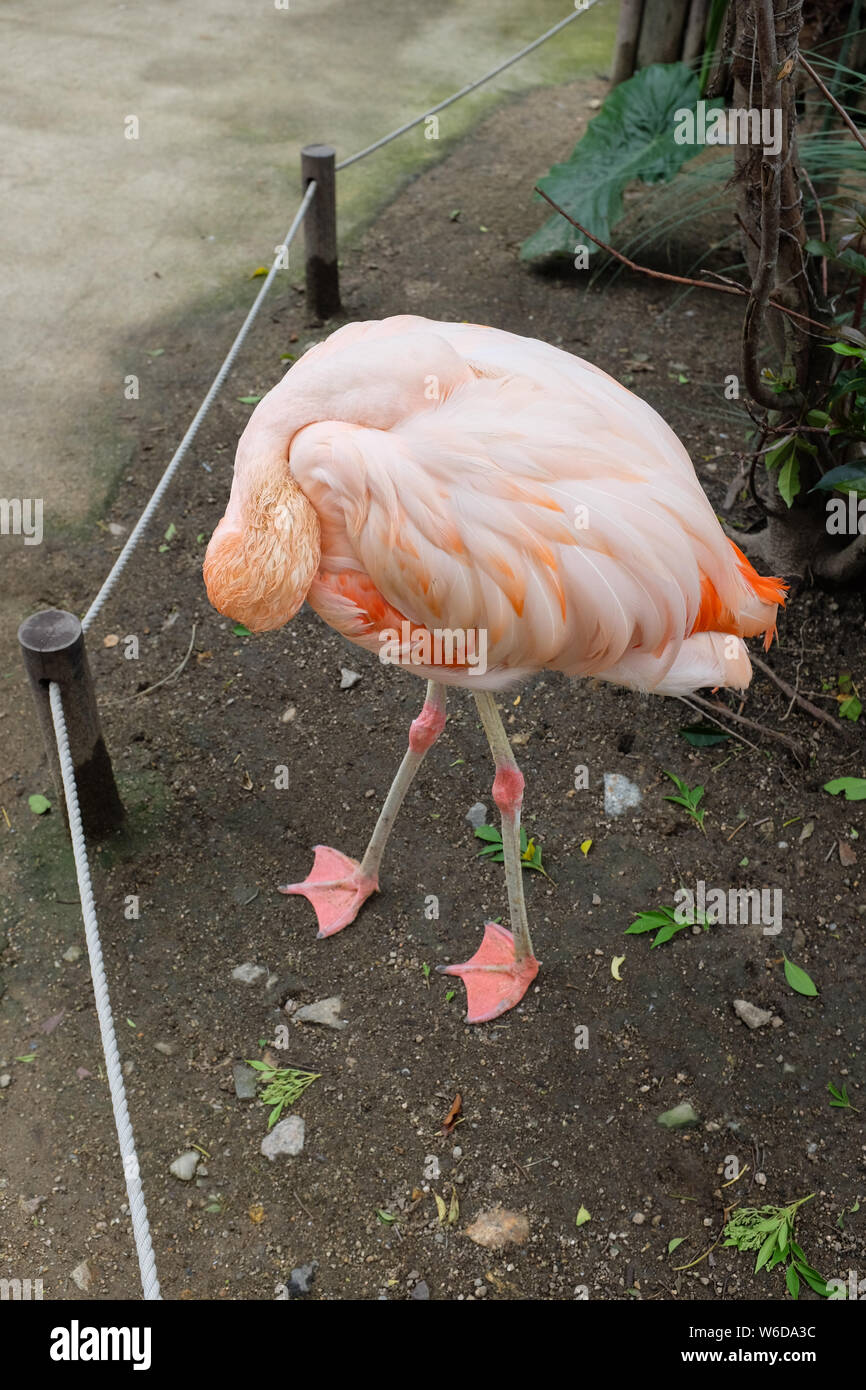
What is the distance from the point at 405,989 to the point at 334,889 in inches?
13.5

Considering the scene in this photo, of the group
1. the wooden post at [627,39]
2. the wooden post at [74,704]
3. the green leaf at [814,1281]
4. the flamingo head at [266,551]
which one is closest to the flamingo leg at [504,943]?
the flamingo head at [266,551]

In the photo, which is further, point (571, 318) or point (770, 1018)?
point (571, 318)

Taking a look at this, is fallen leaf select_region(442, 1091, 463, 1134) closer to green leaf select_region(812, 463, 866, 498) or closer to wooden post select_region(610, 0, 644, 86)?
green leaf select_region(812, 463, 866, 498)

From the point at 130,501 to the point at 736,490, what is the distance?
88.4 inches

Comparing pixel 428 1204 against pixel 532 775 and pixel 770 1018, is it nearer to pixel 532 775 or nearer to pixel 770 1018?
pixel 770 1018

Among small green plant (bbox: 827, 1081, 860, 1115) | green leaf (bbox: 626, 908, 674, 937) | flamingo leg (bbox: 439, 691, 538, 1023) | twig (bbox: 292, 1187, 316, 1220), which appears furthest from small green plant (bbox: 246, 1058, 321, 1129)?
small green plant (bbox: 827, 1081, 860, 1115)

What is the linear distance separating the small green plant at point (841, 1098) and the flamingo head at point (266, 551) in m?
1.71

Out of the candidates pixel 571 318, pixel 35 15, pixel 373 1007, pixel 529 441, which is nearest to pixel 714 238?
pixel 571 318

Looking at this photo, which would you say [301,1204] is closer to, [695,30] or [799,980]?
[799,980]

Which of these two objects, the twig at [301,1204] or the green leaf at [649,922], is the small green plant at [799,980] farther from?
the twig at [301,1204]

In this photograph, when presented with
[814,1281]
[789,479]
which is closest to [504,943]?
[814,1281]

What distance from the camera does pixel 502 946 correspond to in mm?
2910

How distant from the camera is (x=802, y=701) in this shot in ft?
11.2

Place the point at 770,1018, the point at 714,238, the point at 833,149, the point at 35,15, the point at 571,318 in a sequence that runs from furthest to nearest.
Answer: the point at 35,15 → the point at 714,238 → the point at 571,318 → the point at 833,149 → the point at 770,1018
